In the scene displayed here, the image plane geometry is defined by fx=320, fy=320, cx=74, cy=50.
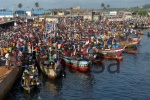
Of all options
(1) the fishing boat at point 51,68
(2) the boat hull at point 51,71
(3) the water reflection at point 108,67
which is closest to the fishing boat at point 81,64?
(3) the water reflection at point 108,67

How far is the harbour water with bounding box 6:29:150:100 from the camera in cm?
3535

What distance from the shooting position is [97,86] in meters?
39.9

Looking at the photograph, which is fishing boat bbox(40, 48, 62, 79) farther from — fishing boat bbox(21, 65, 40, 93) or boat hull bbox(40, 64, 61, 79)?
fishing boat bbox(21, 65, 40, 93)

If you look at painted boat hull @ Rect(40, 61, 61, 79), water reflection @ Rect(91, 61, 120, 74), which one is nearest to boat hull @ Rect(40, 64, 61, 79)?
painted boat hull @ Rect(40, 61, 61, 79)

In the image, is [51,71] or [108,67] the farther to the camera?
[108,67]

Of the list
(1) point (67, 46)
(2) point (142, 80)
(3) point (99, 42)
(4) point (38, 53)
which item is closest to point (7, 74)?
(4) point (38, 53)

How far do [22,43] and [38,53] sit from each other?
5.79 m

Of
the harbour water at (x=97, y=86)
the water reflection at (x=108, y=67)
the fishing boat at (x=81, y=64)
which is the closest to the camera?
the harbour water at (x=97, y=86)

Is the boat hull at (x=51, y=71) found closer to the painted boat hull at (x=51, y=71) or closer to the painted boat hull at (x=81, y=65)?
the painted boat hull at (x=51, y=71)

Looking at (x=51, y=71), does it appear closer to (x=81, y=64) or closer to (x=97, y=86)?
(x=97, y=86)

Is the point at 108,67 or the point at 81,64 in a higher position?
the point at 81,64

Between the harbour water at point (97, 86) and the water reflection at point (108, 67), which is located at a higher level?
the water reflection at point (108, 67)

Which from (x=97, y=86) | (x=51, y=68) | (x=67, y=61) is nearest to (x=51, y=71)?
(x=51, y=68)

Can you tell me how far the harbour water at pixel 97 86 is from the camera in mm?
35350
